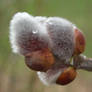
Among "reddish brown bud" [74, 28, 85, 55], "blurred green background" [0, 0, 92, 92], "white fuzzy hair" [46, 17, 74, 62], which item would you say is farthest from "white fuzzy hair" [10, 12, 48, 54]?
"blurred green background" [0, 0, 92, 92]

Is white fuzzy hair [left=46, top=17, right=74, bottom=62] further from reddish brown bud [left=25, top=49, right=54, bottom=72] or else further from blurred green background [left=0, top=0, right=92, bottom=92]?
blurred green background [left=0, top=0, right=92, bottom=92]

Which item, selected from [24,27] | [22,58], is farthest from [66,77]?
[22,58]

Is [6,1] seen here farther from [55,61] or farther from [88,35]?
[88,35]

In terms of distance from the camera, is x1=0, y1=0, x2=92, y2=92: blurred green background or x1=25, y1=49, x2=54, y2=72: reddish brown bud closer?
x1=25, y1=49, x2=54, y2=72: reddish brown bud

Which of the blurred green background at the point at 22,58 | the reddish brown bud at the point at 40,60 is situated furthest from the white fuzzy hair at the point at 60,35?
the blurred green background at the point at 22,58

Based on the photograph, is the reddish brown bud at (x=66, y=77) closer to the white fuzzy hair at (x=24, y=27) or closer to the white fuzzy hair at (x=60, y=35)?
the white fuzzy hair at (x=60, y=35)

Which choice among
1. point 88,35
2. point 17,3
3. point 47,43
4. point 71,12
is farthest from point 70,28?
point 71,12

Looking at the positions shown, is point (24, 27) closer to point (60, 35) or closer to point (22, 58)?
point (60, 35)
